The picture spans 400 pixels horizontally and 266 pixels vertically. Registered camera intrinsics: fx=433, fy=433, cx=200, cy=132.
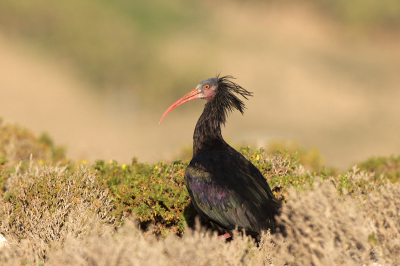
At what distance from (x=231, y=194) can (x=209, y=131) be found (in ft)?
4.61

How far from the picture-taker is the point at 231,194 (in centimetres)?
585

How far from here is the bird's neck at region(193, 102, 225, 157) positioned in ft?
22.6

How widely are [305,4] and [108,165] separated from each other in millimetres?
51372

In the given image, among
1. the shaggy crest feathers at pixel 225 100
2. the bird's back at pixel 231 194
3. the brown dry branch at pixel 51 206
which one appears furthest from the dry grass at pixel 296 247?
the shaggy crest feathers at pixel 225 100

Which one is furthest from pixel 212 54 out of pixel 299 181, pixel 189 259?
pixel 189 259

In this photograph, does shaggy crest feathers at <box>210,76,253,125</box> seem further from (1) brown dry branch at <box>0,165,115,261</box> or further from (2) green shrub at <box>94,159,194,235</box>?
(1) brown dry branch at <box>0,165,115,261</box>

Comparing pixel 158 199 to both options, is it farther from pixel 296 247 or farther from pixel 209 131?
pixel 296 247

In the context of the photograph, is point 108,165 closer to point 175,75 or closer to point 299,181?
point 299,181

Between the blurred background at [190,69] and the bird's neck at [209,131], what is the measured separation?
20.4m

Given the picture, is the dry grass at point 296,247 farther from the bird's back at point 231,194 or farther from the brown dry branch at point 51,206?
the brown dry branch at point 51,206

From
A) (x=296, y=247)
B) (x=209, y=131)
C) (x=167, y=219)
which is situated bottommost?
(x=296, y=247)

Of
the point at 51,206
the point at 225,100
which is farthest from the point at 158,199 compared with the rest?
the point at 225,100

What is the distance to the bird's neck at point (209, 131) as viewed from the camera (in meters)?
6.88

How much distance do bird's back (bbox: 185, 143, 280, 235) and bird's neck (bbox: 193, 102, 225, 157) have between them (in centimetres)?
63
